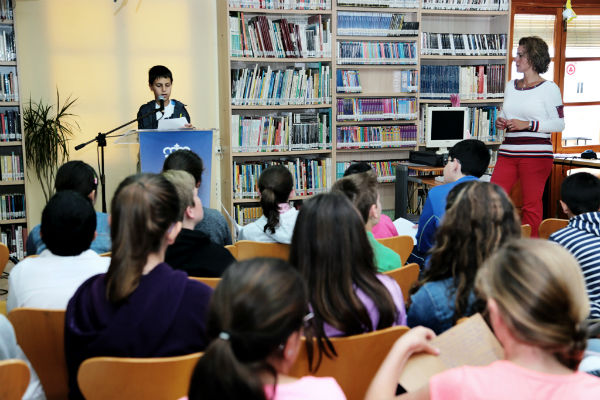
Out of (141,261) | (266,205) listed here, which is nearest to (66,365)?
(141,261)

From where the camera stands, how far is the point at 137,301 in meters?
1.44

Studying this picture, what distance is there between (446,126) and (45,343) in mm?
4579

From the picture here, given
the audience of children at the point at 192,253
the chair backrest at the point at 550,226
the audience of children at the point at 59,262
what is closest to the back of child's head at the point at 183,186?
the audience of children at the point at 192,253

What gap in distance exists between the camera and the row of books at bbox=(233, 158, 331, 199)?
17.3ft

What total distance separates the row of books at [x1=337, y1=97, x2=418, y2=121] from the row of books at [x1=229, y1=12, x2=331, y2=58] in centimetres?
54

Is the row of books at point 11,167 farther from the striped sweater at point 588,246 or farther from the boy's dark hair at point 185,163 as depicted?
the striped sweater at point 588,246

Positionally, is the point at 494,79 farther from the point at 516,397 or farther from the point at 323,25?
the point at 516,397

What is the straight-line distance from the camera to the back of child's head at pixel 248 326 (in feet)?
2.96

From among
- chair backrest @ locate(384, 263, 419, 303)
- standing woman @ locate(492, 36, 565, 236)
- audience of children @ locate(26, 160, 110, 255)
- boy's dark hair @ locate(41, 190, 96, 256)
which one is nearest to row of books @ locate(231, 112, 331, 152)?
standing woman @ locate(492, 36, 565, 236)

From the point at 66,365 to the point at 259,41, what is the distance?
13.0 ft

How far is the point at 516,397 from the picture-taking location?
3.43ft

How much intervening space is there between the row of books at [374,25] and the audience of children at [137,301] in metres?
4.21

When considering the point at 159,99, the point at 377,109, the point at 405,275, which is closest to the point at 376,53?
the point at 377,109

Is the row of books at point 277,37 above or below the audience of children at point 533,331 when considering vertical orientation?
above
